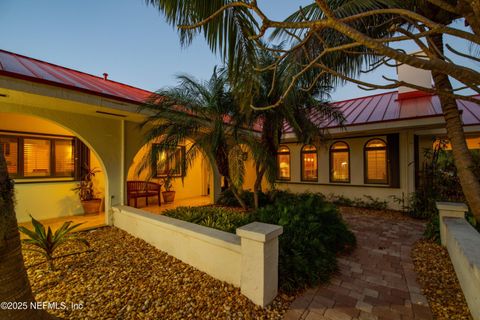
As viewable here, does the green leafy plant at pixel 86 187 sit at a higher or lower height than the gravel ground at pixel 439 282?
higher

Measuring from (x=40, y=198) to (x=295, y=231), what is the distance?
23.5ft

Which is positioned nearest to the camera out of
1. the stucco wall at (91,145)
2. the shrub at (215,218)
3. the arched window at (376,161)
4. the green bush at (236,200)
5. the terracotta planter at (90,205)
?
the shrub at (215,218)

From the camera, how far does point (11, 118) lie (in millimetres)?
5938

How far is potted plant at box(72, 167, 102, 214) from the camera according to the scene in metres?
6.88

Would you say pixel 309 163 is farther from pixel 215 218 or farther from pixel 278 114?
pixel 215 218

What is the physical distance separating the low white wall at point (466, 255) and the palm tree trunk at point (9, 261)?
383cm

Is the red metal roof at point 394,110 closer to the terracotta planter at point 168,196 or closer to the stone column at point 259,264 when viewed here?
the stone column at point 259,264

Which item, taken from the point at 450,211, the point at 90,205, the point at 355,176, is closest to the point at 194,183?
the point at 90,205

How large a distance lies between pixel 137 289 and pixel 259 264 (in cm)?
175

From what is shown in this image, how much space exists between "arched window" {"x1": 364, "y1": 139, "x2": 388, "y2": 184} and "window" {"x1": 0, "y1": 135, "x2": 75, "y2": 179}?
34.0ft

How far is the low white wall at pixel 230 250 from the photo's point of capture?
2.57 meters

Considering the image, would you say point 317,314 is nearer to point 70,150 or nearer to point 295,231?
point 295,231

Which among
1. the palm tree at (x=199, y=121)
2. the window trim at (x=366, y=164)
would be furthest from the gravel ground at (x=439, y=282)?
the window trim at (x=366, y=164)

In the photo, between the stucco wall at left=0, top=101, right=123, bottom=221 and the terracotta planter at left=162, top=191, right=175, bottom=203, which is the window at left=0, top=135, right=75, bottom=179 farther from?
the terracotta planter at left=162, top=191, right=175, bottom=203
